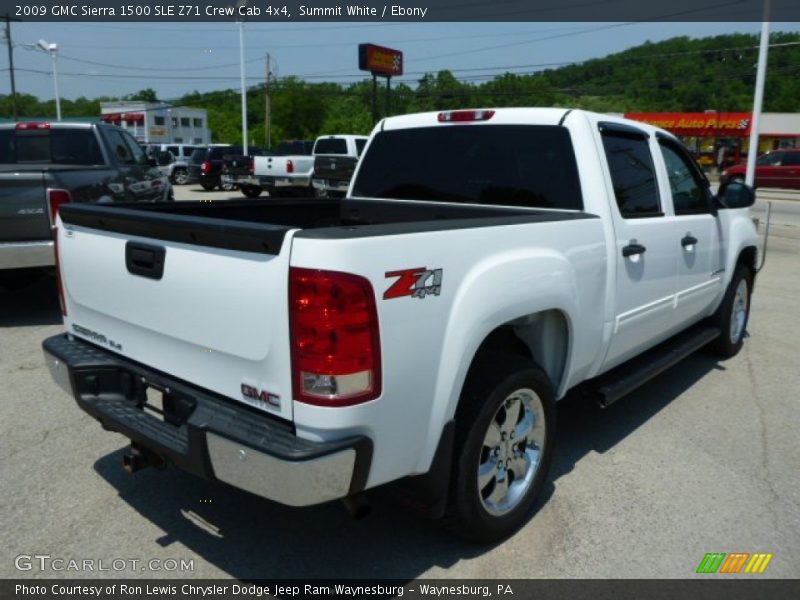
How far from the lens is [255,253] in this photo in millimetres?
2311

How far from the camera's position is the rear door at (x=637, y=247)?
12.3ft

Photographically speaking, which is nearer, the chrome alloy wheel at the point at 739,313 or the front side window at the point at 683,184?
the front side window at the point at 683,184

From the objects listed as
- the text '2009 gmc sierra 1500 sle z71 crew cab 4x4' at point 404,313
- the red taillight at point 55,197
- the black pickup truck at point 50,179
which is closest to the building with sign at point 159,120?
the black pickup truck at point 50,179

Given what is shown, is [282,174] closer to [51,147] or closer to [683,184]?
[51,147]

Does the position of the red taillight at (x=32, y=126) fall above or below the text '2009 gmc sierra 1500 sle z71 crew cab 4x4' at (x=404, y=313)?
above

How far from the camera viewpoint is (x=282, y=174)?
1973 centimetres

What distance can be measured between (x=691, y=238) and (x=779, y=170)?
96.3 ft

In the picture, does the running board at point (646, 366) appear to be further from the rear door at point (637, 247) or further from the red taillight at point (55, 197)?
the red taillight at point (55, 197)

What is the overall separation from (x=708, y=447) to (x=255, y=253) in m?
3.22

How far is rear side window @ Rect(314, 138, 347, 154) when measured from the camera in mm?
20016

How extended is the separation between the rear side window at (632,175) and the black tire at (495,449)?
128 cm

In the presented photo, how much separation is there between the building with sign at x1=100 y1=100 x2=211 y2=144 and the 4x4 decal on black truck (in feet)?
257

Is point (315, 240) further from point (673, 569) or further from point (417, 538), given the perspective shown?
point (673, 569)

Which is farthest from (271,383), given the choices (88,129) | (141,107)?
(141,107)
